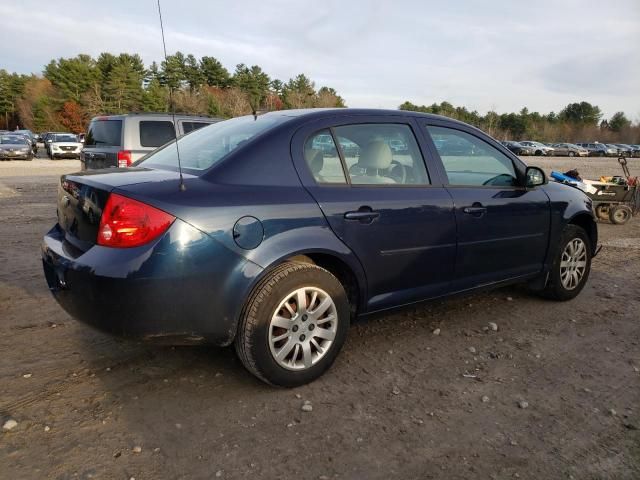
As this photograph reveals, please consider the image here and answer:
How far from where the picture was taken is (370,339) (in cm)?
380

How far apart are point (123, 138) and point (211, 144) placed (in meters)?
6.03

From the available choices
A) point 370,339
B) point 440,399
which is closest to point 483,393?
point 440,399

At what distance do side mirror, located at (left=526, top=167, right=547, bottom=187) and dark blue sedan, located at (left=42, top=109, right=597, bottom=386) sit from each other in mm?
108

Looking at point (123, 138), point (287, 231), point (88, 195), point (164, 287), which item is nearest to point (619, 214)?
point (287, 231)

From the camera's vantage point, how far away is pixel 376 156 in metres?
3.45

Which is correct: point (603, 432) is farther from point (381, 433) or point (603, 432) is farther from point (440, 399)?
point (381, 433)

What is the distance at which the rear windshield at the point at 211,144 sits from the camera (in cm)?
308

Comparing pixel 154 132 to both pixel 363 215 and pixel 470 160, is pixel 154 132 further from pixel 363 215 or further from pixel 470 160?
pixel 363 215

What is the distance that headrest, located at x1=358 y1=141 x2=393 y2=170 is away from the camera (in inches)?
133

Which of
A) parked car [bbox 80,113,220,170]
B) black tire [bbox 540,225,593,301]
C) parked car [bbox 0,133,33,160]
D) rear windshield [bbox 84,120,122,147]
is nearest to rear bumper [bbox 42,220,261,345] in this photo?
black tire [bbox 540,225,593,301]

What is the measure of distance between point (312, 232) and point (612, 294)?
3.72 meters

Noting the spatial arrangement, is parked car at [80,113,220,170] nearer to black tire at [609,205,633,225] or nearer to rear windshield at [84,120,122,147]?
rear windshield at [84,120,122,147]

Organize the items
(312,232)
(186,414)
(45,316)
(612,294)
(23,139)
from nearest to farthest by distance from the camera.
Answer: (186,414) < (312,232) < (45,316) < (612,294) < (23,139)

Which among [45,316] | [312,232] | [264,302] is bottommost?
[45,316]
